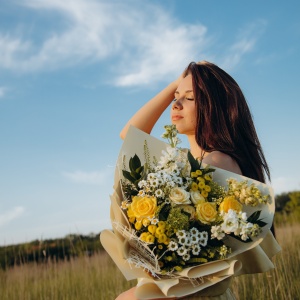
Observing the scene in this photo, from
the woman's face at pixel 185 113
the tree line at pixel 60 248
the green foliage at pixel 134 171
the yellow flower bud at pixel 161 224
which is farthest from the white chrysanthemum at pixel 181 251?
the tree line at pixel 60 248

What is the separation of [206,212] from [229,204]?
0.42 ft

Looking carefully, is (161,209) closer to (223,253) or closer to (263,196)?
(223,253)

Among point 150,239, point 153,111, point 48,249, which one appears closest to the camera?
point 150,239

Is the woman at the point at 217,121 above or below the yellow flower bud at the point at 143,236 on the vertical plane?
above

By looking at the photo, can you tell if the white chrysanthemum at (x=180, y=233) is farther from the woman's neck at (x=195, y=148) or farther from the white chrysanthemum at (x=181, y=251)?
the woman's neck at (x=195, y=148)

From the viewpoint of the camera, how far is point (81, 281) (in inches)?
260

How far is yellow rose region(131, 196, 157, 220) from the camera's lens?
2.05 m

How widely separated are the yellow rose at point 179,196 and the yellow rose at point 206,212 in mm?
60

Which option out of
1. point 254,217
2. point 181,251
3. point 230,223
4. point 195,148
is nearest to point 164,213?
point 181,251

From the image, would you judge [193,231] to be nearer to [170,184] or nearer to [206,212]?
[206,212]

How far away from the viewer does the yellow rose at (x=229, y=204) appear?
84.4 inches

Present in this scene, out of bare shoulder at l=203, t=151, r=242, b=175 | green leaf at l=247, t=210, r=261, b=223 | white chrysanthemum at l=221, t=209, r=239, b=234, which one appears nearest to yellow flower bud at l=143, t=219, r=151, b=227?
white chrysanthemum at l=221, t=209, r=239, b=234

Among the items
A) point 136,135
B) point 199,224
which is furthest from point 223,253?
point 136,135

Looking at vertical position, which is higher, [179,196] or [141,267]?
[179,196]
